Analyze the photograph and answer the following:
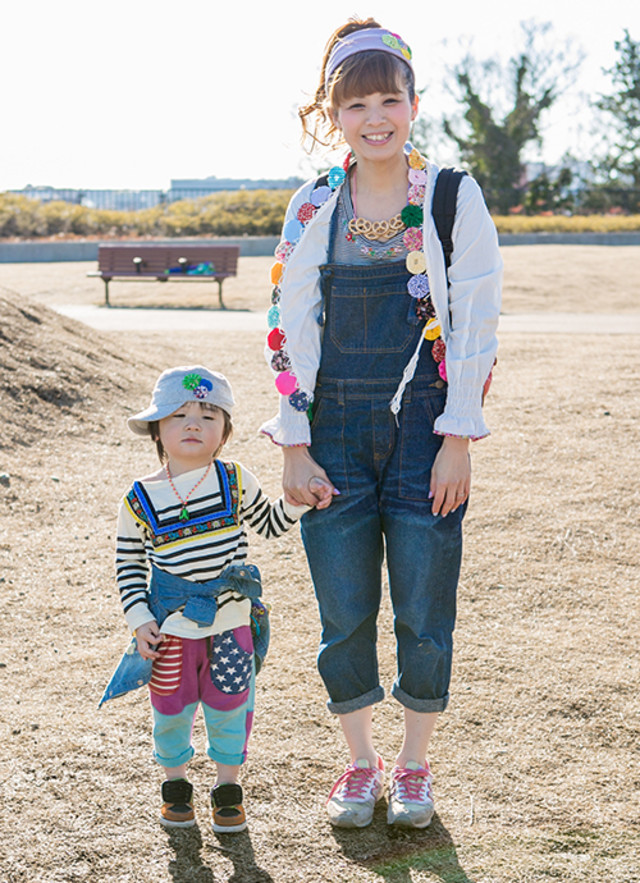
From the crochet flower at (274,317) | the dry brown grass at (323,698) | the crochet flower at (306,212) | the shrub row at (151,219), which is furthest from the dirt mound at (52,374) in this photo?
the shrub row at (151,219)

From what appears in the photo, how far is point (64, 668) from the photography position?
3596 millimetres

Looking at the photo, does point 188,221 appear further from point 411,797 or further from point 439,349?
point 411,797

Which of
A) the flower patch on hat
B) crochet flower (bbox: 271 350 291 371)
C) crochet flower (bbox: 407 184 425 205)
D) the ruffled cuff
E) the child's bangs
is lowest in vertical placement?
the ruffled cuff

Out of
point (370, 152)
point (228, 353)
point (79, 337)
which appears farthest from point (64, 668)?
point (228, 353)

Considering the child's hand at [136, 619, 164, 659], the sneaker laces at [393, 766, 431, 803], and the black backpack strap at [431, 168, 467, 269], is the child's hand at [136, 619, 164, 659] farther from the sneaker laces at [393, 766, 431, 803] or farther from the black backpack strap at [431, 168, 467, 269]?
the black backpack strap at [431, 168, 467, 269]

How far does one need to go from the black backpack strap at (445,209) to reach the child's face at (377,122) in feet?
0.49

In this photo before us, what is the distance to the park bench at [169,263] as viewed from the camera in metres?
16.2

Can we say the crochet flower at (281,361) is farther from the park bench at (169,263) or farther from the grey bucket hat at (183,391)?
the park bench at (169,263)

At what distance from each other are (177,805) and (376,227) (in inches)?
58.4

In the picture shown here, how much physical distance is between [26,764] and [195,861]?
0.70 m

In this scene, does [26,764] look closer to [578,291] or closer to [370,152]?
[370,152]

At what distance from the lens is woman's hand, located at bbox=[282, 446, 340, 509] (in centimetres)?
250

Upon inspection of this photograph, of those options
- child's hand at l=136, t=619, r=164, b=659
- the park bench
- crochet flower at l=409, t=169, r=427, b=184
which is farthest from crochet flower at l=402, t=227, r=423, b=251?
the park bench

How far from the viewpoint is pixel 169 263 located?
17.1 meters
